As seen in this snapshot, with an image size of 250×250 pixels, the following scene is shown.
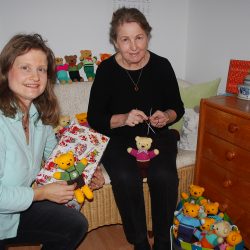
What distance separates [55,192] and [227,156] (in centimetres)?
88

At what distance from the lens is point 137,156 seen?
1552 millimetres

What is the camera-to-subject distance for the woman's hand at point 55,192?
1148mm

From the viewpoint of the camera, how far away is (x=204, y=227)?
1.48 meters

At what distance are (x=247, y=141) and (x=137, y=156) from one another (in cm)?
55

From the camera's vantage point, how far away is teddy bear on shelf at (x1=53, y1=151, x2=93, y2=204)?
128 centimetres

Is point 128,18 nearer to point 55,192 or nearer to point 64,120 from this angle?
point 64,120

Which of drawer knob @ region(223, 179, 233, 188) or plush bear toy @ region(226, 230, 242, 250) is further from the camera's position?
drawer knob @ region(223, 179, 233, 188)

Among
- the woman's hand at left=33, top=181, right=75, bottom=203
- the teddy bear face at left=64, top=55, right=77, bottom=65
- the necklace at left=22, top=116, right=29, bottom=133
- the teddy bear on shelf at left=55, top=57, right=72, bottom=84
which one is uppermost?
the teddy bear face at left=64, top=55, right=77, bottom=65

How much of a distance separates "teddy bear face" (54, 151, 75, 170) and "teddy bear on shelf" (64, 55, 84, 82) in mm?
940

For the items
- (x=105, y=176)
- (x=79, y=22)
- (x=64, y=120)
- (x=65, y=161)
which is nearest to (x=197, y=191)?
(x=105, y=176)

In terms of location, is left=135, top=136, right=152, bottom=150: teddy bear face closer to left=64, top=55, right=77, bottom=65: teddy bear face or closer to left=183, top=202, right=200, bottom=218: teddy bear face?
left=183, top=202, right=200, bottom=218: teddy bear face

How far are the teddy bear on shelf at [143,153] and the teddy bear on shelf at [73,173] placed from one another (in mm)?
326

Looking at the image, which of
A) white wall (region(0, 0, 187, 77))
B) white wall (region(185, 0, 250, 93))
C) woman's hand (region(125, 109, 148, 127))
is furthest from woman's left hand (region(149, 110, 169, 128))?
white wall (region(0, 0, 187, 77))

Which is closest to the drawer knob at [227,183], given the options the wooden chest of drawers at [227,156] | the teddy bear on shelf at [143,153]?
the wooden chest of drawers at [227,156]
